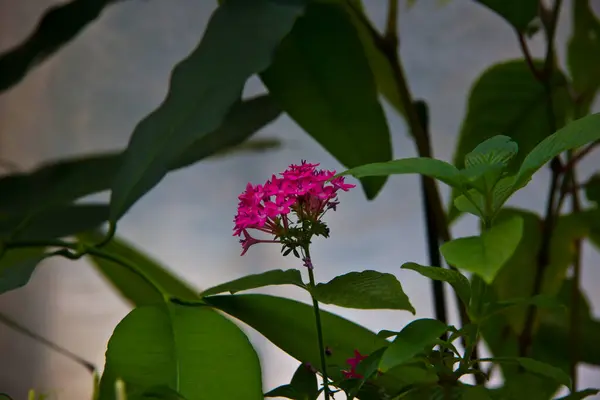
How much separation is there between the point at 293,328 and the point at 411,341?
13cm

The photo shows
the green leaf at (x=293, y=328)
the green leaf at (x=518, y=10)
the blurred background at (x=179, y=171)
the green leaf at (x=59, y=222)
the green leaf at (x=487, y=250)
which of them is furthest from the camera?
the blurred background at (x=179, y=171)

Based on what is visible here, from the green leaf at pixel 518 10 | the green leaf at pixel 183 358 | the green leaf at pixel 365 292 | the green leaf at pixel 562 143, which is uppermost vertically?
the green leaf at pixel 518 10

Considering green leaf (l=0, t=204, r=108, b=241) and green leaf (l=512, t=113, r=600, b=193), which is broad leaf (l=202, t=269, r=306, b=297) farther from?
green leaf (l=0, t=204, r=108, b=241)

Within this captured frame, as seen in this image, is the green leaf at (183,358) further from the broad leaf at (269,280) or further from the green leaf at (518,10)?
the green leaf at (518,10)

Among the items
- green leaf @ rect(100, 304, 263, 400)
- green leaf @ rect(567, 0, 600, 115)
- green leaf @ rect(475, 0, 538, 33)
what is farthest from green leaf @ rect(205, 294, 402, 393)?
green leaf @ rect(567, 0, 600, 115)

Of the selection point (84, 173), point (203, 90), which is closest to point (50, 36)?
point (84, 173)

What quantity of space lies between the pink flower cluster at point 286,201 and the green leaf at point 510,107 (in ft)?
0.92

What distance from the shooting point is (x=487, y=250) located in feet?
0.61

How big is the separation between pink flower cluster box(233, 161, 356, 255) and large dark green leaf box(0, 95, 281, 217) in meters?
0.25

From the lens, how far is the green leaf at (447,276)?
0.23 m

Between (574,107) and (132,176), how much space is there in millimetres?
413

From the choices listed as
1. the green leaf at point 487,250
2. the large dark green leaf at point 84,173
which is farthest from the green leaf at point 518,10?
the green leaf at point 487,250

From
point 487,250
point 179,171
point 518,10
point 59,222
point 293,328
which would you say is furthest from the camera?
point 179,171

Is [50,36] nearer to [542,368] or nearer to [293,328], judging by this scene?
[293,328]
